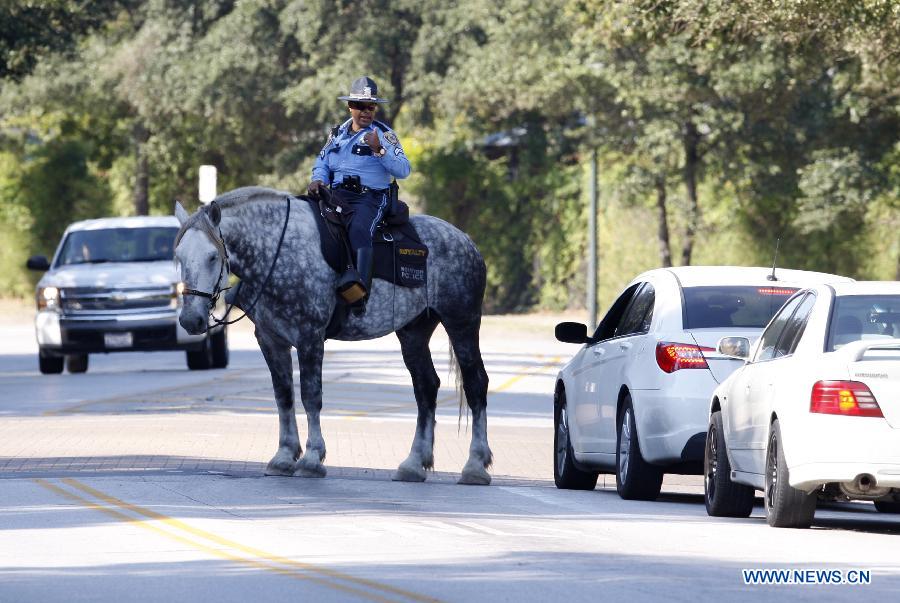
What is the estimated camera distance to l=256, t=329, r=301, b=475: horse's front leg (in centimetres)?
1516

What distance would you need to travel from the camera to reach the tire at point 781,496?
11.8 meters

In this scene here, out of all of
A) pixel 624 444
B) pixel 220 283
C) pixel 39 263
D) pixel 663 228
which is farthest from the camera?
pixel 663 228

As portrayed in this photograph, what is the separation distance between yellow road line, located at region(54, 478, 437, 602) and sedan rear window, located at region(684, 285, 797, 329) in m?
3.97

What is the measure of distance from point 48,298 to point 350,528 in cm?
1796

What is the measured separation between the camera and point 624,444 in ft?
46.8

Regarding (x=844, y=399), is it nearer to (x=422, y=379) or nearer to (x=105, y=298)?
(x=422, y=379)

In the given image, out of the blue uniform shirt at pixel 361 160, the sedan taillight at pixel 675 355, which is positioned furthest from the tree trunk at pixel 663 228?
the sedan taillight at pixel 675 355

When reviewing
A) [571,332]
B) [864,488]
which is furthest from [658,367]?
[864,488]

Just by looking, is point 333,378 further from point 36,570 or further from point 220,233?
point 36,570

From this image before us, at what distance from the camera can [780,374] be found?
11883 millimetres

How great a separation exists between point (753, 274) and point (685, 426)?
161cm

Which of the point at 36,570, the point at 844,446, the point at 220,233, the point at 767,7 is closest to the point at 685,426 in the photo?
the point at 844,446

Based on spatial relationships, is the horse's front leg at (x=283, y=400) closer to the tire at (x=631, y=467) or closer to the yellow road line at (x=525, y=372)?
the tire at (x=631, y=467)

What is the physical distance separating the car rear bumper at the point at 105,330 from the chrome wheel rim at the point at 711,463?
1629 centimetres
